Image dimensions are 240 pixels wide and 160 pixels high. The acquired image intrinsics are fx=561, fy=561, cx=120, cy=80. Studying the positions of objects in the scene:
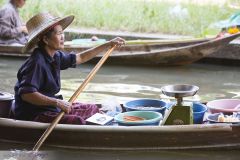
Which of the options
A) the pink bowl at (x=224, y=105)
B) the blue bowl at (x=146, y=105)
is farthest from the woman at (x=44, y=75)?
the pink bowl at (x=224, y=105)

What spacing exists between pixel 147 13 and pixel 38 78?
5.85 meters

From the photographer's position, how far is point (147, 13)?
10102 millimetres

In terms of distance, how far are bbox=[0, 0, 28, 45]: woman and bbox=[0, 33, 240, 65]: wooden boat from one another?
2.76ft

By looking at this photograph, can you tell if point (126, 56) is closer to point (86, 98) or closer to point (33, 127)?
point (86, 98)

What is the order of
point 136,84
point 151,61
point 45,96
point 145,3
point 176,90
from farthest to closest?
point 145,3 < point 151,61 < point 136,84 < point 176,90 < point 45,96

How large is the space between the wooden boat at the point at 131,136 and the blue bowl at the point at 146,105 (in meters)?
0.51

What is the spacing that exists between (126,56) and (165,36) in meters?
1.03

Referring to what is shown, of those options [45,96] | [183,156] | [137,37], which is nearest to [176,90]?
[183,156]

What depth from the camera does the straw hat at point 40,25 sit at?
4562 mm

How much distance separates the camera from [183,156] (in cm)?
470

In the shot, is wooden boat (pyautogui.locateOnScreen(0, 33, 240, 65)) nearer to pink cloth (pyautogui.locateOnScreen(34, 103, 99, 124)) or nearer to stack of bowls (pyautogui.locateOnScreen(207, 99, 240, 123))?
stack of bowls (pyautogui.locateOnScreen(207, 99, 240, 123))

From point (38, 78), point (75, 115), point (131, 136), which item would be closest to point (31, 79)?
point (38, 78)

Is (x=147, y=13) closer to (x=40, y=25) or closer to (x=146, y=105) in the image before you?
(x=146, y=105)

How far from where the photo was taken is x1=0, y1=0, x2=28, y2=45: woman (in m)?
8.38
